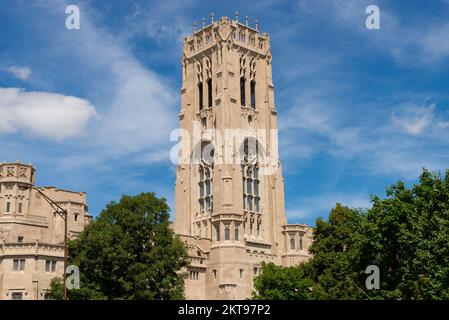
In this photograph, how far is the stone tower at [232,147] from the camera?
94.9 m

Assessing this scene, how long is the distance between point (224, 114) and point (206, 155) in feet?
25.0

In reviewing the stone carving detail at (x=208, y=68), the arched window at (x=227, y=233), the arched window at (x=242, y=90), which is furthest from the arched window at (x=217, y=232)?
the stone carving detail at (x=208, y=68)

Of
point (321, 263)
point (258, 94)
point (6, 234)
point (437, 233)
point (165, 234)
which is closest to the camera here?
point (437, 233)

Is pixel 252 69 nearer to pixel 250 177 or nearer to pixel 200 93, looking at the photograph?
pixel 200 93

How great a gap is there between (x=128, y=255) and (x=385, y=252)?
22470 millimetres

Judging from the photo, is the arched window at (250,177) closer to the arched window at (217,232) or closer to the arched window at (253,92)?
the arched window at (253,92)

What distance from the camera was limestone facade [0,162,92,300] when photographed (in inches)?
2438

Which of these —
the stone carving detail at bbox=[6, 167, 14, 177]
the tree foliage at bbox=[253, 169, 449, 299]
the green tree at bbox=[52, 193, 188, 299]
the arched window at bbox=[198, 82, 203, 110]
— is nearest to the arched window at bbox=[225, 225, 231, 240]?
the tree foliage at bbox=[253, 169, 449, 299]

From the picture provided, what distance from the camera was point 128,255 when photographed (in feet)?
181

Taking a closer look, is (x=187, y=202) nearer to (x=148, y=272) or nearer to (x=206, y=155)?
(x=206, y=155)

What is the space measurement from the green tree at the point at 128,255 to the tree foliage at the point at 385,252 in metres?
11.1
